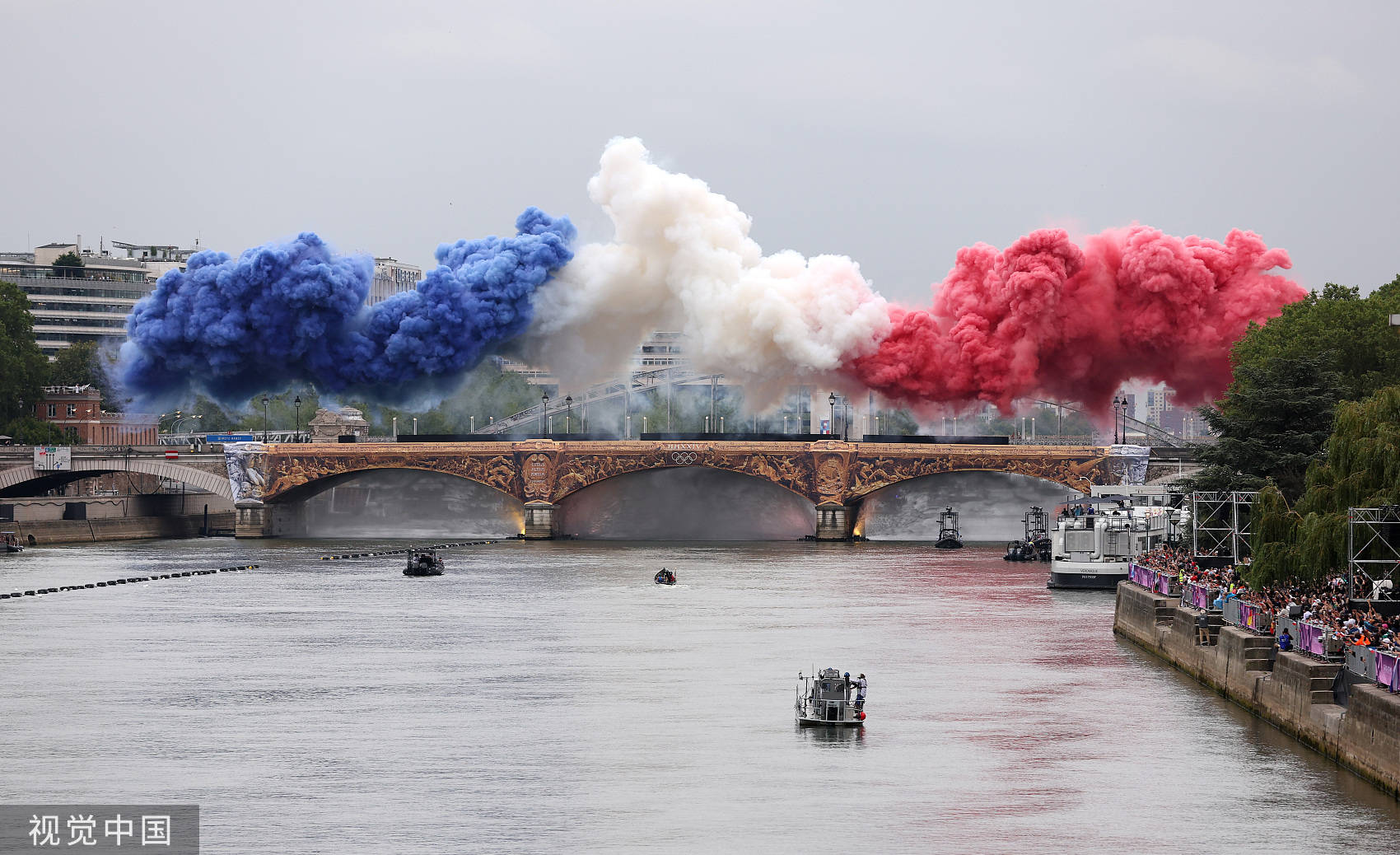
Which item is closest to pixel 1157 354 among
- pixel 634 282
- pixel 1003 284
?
pixel 1003 284

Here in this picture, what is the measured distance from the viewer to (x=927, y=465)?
431ft

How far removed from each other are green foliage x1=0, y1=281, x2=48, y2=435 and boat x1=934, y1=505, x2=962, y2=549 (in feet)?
256

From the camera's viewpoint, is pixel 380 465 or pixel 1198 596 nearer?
pixel 1198 596

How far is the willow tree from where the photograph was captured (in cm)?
5419

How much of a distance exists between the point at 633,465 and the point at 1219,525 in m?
63.4

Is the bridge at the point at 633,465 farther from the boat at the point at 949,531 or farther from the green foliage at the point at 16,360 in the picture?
the green foliage at the point at 16,360

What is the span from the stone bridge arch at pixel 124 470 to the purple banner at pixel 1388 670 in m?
117

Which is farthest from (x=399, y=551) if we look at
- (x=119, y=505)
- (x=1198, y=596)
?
(x=1198, y=596)

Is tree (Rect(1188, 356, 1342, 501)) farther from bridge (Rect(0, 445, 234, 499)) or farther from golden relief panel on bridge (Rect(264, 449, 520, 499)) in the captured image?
bridge (Rect(0, 445, 234, 499))

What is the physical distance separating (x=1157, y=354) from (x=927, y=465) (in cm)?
1925

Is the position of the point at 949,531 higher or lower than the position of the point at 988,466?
A: lower

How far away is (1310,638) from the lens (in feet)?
150

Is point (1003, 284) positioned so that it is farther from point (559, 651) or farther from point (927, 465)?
point (559, 651)

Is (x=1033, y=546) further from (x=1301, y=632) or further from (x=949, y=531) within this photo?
(x=1301, y=632)
